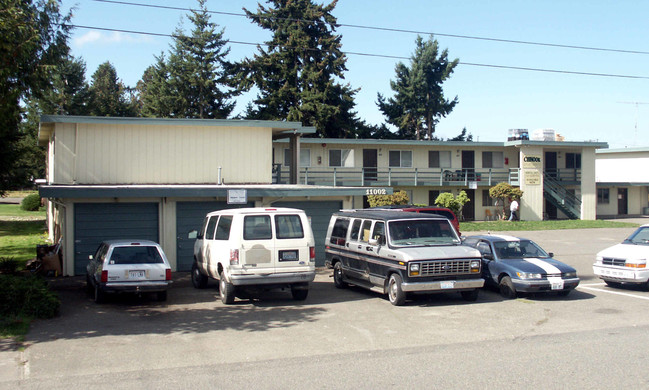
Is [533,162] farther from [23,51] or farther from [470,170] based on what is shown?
[23,51]

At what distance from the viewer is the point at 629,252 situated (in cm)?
1533

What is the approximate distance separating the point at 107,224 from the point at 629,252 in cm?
1479

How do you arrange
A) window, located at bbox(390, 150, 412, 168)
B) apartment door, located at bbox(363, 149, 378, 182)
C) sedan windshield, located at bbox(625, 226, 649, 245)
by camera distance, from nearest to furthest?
sedan windshield, located at bbox(625, 226, 649, 245) < apartment door, located at bbox(363, 149, 378, 182) < window, located at bbox(390, 150, 412, 168)

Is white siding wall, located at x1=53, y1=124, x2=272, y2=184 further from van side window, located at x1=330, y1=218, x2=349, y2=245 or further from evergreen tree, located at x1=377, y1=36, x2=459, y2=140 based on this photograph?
evergreen tree, located at x1=377, y1=36, x2=459, y2=140

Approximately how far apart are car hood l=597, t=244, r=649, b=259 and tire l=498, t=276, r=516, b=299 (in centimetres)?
334

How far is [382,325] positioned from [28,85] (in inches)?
431

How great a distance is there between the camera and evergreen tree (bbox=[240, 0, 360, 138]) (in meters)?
47.8

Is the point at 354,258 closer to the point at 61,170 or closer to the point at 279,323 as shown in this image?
the point at 279,323

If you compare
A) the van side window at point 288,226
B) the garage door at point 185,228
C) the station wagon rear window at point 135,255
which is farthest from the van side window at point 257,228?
the garage door at point 185,228

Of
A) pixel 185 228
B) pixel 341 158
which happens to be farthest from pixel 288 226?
pixel 341 158

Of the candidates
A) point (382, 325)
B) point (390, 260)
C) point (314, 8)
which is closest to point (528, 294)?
Result: point (390, 260)

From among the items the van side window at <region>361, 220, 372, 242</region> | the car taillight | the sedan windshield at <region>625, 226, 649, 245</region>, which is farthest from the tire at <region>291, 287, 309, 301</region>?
the sedan windshield at <region>625, 226, 649, 245</region>

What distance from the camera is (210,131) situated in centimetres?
2133

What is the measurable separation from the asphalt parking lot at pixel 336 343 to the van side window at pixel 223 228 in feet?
5.03
